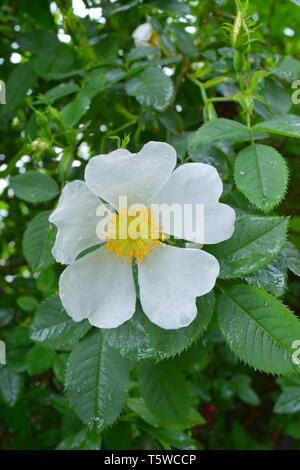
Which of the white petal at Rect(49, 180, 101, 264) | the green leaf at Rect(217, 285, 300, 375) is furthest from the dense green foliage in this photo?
the white petal at Rect(49, 180, 101, 264)

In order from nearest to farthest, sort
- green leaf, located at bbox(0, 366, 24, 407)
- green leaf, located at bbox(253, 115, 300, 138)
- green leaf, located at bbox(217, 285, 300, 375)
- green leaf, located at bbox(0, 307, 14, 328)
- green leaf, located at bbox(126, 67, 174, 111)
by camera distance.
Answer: green leaf, located at bbox(217, 285, 300, 375) → green leaf, located at bbox(253, 115, 300, 138) → green leaf, located at bbox(126, 67, 174, 111) → green leaf, located at bbox(0, 366, 24, 407) → green leaf, located at bbox(0, 307, 14, 328)

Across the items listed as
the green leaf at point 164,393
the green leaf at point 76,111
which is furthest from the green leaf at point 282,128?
the green leaf at point 164,393

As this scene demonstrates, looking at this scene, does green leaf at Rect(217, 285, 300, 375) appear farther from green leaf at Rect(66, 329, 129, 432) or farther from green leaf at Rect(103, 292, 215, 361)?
green leaf at Rect(66, 329, 129, 432)

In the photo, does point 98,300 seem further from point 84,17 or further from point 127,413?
point 84,17

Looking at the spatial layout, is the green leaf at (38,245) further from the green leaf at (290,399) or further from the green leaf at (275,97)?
the green leaf at (290,399)

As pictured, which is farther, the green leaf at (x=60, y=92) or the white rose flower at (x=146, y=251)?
the green leaf at (x=60, y=92)
